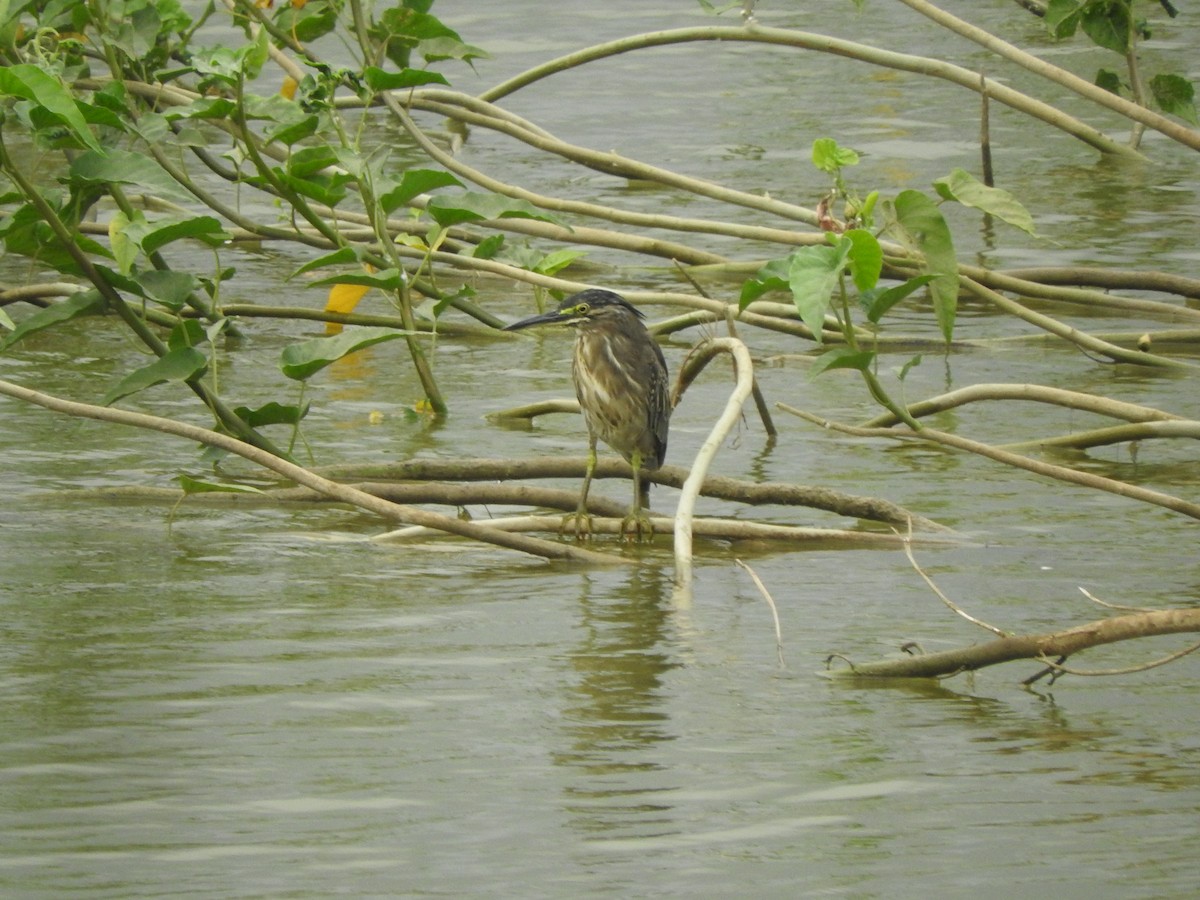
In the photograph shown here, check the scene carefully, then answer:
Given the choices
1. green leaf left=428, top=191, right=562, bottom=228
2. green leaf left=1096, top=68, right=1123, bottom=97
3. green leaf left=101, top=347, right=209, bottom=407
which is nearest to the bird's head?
green leaf left=428, top=191, right=562, bottom=228

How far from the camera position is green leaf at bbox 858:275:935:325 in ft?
13.3

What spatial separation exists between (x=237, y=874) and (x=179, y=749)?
1.72 ft

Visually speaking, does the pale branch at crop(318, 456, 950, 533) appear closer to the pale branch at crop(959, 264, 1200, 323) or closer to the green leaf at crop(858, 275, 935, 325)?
the green leaf at crop(858, 275, 935, 325)

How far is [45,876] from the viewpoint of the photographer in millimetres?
2717

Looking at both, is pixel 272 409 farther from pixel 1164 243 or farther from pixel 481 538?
pixel 1164 243

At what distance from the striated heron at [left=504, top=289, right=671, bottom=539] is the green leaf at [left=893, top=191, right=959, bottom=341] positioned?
2.86ft

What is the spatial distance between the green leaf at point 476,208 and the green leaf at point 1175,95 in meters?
2.20

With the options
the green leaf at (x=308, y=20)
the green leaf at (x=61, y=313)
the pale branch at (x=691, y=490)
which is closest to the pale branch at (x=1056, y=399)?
the pale branch at (x=691, y=490)

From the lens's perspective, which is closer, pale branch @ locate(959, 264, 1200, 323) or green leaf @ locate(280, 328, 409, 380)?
green leaf @ locate(280, 328, 409, 380)

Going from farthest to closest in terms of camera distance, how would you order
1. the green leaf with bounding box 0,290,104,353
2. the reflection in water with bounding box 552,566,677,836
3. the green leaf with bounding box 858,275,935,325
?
1. the green leaf with bounding box 0,290,104,353
2. the green leaf with bounding box 858,275,935,325
3. the reflection in water with bounding box 552,566,677,836

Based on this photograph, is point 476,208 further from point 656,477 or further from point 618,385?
point 656,477

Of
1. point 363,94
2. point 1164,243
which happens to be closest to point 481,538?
point 363,94

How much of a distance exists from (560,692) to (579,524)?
1.18 m

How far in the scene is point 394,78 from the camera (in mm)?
5258
